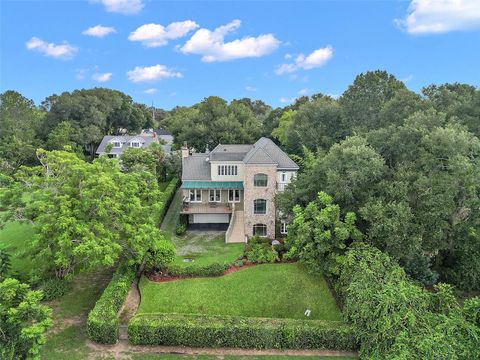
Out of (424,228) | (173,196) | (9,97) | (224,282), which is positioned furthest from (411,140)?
(9,97)

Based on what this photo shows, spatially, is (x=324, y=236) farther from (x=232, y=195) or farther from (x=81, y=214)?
(x=232, y=195)

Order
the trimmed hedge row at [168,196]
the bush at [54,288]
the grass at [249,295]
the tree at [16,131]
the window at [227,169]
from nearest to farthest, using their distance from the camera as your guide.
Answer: the grass at [249,295], the bush at [54,288], the window at [227,169], the trimmed hedge row at [168,196], the tree at [16,131]

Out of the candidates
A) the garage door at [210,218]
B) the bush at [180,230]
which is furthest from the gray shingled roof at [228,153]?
the bush at [180,230]

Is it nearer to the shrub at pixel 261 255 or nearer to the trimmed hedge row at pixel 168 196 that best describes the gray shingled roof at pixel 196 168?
the trimmed hedge row at pixel 168 196

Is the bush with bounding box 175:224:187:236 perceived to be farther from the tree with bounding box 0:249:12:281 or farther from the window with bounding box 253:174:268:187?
the tree with bounding box 0:249:12:281

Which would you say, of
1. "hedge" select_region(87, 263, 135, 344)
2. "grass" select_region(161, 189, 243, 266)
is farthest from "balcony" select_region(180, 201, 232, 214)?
"hedge" select_region(87, 263, 135, 344)

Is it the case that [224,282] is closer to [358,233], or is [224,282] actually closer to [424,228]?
[358,233]
